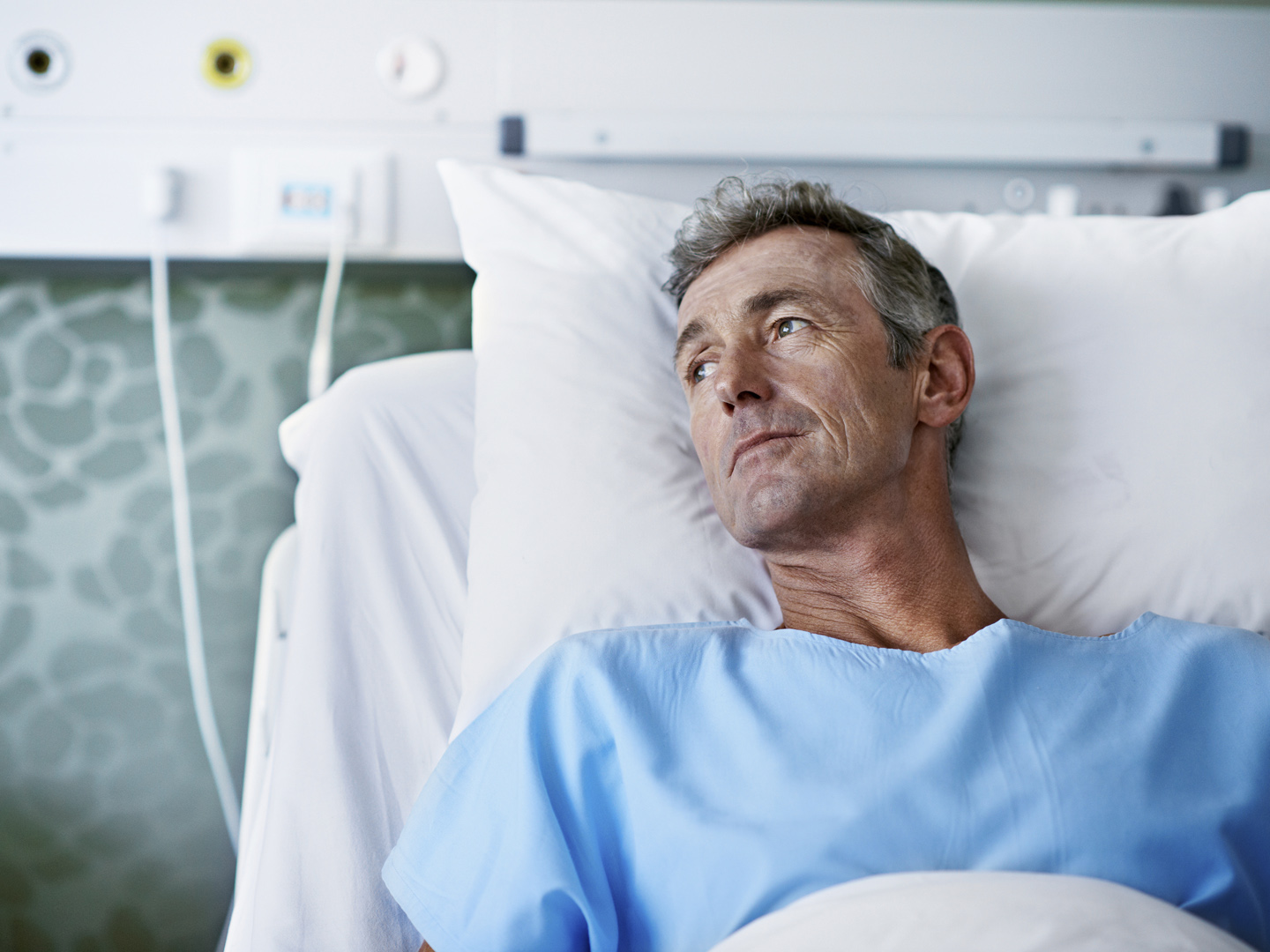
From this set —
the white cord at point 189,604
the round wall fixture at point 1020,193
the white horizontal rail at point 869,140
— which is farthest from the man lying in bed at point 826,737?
the white cord at point 189,604

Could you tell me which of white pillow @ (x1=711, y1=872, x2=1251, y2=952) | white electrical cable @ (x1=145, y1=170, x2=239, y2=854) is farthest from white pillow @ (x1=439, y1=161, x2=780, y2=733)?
white electrical cable @ (x1=145, y1=170, x2=239, y2=854)

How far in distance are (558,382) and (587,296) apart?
119 mm

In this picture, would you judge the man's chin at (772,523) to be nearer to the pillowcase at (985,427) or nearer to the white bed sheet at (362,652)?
the pillowcase at (985,427)

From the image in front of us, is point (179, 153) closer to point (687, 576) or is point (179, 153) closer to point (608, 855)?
point (687, 576)

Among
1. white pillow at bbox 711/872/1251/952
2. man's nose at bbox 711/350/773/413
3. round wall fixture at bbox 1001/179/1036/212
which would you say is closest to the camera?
white pillow at bbox 711/872/1251/952

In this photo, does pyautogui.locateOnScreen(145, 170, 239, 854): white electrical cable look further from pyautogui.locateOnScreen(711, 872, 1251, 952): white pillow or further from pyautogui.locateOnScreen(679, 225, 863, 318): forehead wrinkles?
pyautogui.locateOnScreen(711, 872, 1251, 952): white pillow

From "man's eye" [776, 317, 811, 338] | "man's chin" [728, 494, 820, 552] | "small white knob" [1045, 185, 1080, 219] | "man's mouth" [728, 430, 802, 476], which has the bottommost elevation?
"man's chin" [728, 494, 820, 552]

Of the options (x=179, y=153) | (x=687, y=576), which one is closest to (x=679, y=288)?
(x=687, y=576)

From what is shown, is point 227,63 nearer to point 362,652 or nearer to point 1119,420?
point 362,652

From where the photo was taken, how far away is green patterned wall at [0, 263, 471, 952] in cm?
134

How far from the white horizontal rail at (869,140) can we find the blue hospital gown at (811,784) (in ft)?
2.62

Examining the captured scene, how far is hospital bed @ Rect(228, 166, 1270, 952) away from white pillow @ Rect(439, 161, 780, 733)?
0.09m

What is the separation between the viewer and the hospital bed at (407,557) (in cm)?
84

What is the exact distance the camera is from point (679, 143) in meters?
1.35
